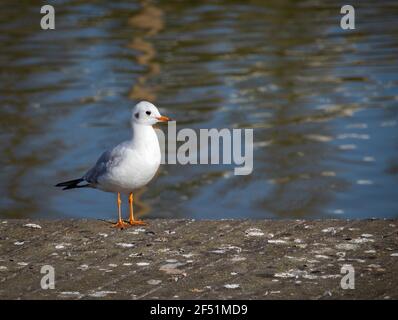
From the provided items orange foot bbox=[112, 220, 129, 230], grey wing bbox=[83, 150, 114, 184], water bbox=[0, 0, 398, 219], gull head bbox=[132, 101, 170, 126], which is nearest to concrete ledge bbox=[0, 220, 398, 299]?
orange foot bbox=[112, 220, 129, 230]

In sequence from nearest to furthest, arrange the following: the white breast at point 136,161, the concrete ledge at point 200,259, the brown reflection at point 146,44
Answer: the concrete ledge at point 200,259 < the white breast at point 136,161 < the brown reflection at point 146,44

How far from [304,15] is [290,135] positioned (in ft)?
22.3

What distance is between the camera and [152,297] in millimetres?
5785

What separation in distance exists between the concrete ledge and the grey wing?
297 millimetres

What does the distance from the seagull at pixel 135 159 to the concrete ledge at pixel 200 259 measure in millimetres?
298

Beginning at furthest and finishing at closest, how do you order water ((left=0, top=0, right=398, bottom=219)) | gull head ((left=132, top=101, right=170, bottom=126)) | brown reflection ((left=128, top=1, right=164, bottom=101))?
brown reflection ((left=128, top=1, right=164, bottom=101))
water ((left=0, top=0, right=398, bottom=219))
gull head ((left=132, top=101, right=170, bottom=126))

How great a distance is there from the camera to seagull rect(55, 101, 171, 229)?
6906mm

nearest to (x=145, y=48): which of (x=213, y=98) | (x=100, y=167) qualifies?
(x=213, y=98)

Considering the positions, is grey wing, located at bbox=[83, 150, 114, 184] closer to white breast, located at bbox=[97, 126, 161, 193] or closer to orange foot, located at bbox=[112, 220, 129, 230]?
white breast, located at bbox=[97, 126, 161, 193]

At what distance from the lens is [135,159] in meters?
6.89

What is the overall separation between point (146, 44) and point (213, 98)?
3.52m

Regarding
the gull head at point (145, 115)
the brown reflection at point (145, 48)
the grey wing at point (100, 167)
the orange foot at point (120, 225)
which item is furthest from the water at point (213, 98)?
the gull head at point (145, 115)

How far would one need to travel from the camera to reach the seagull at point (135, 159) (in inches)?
272

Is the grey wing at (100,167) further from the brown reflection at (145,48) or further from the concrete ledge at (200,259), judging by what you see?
the brown reflection at (145,48)
